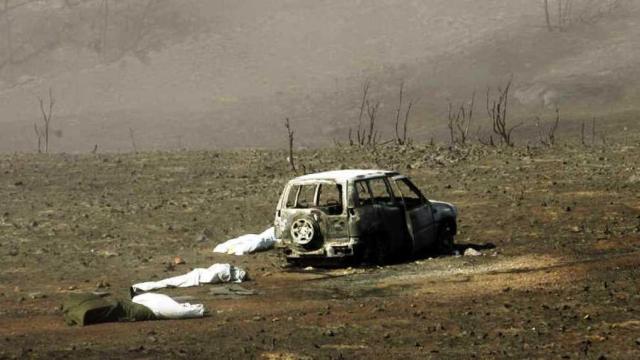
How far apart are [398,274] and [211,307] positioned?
3.47 meters

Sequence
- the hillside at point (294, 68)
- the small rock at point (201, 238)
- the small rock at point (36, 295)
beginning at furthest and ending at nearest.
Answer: the hillside at point (294, 68)
the small rock at point (201, 238)
the small rock at point (36, 295)

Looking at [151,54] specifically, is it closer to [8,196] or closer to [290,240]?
[8,196]

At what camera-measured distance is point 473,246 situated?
20672 millimetres

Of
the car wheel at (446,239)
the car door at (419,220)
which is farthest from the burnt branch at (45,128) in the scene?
the car door at (419,220)

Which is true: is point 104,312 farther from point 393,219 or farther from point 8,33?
point 8,33

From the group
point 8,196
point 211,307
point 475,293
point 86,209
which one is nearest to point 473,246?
point 475,293

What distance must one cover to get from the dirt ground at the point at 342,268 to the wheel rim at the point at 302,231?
1.86ft

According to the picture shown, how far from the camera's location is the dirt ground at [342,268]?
496 inches

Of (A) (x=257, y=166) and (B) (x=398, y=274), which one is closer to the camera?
(B) (x=398, y=274)

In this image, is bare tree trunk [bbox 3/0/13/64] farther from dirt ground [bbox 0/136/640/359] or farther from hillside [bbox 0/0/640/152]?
dirt ground [bbox 0/136/640/359]

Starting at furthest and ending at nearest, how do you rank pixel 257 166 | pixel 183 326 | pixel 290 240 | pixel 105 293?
pixel 257 166 < pixel 290 240 < pixel 105 293 < pixel 183 326

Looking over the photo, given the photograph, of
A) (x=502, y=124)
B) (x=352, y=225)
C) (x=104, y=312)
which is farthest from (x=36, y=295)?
(x=502, y=124)

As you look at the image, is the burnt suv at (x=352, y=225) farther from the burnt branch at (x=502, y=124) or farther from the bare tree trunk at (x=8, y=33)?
the bare tree trunk at (x=8, y=33)

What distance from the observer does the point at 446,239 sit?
784 inches
